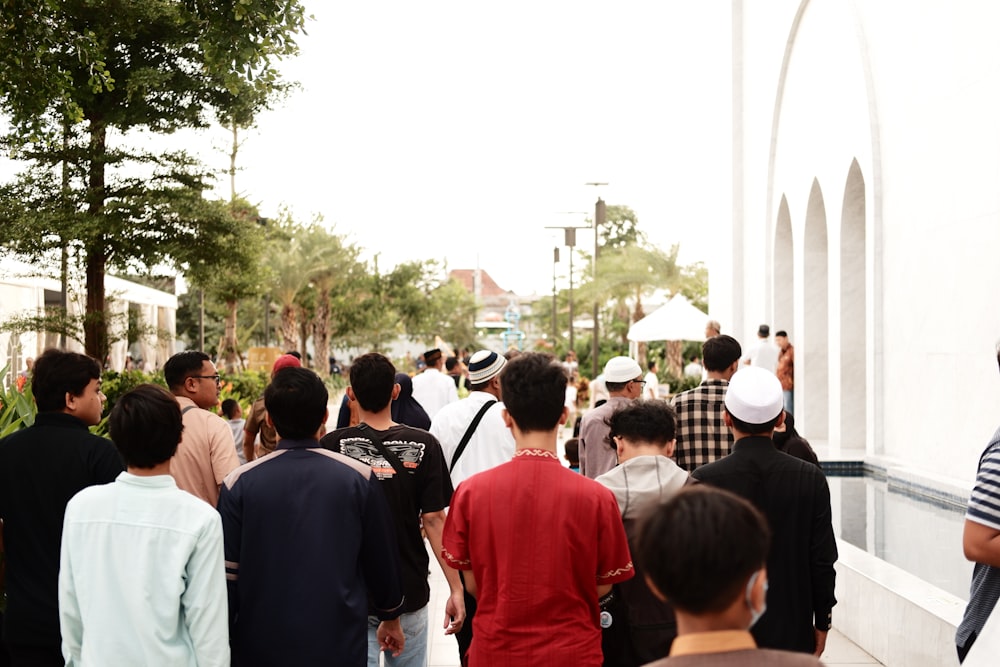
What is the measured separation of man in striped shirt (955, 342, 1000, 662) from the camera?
366 centimetres

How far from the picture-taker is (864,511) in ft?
39.9

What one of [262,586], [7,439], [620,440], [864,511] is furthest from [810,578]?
[864,511]

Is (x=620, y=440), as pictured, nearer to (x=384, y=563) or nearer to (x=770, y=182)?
(x=384, y=563)

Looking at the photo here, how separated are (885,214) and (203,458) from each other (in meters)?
13.0

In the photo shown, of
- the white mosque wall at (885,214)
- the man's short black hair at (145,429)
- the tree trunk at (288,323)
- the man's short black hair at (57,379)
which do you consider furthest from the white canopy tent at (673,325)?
the tree trunk at (288,323)

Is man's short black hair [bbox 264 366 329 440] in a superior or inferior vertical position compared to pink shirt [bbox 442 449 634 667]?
superior

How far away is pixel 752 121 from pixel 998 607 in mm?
22582

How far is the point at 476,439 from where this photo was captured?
614 centimetres

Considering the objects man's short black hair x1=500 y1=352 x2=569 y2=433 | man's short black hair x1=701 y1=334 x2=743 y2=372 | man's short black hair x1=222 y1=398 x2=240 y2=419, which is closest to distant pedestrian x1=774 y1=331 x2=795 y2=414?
man's short black hair x1=222 y1=398 x2=240 y2=419

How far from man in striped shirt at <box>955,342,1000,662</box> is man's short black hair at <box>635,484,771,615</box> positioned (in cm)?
202

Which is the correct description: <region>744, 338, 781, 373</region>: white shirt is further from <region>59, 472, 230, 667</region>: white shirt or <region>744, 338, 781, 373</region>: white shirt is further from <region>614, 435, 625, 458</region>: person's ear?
<region>59, 472, 230, 667</region>: white shirt

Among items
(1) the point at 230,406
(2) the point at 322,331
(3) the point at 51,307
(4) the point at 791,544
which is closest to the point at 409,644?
(4) the point at 791,544

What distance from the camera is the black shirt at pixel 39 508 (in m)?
4.01

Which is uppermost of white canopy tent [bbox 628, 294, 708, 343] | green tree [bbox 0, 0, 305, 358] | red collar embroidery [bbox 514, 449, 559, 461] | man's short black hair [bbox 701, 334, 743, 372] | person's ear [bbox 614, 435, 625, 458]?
green tree [bbox 0, 0, 305, 358]
